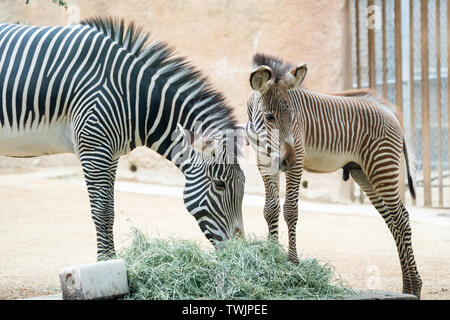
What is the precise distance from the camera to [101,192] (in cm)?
468

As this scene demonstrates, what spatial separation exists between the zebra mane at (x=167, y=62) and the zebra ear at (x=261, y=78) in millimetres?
337

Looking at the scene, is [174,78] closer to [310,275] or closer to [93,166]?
[93,166]

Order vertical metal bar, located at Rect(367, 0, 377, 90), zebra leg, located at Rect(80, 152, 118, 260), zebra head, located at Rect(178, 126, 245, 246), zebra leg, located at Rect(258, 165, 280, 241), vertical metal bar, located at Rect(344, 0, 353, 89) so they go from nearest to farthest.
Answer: zebra head, located at Rect(178, 126, 245, 246), zebra leg, located at Rect(80, 152, 118, 260), zebra leg, located at Rect(258, 165, 280, 241), vertical metal bar, located at Rect(367, 0, 377, 90), vertical metal bar, located at Rect(344, 0, 353, 89)

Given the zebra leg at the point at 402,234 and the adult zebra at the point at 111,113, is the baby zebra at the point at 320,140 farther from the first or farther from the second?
the adult zebra at the point at 111,113

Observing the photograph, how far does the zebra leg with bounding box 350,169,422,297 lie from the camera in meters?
4.81

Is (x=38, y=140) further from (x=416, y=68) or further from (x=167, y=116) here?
(x=416, y=68)

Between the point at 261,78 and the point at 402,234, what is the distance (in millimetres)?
1738

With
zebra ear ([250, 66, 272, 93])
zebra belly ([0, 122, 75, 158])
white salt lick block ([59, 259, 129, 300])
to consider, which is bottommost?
white salt lick block ([59, 259, 129, 300])

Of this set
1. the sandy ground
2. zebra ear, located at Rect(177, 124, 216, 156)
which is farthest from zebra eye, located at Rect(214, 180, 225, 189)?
the sandy ground

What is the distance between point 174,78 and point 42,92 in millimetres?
1061

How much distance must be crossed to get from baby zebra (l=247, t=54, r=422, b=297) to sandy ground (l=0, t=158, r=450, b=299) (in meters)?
0.86

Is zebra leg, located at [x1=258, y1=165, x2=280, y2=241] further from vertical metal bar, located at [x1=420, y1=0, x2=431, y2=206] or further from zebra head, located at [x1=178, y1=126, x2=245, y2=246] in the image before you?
vertical metal bar, located at [x1=420, y1=0, x2=431, y2=206]

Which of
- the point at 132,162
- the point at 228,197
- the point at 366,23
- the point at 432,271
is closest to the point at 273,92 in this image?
the point at 228,197

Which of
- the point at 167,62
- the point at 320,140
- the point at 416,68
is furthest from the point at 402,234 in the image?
the point at 416,68
